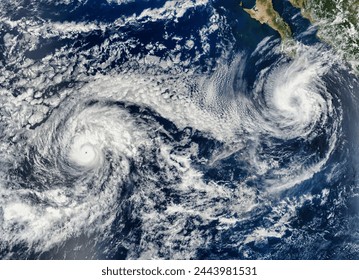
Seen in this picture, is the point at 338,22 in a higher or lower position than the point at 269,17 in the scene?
lower

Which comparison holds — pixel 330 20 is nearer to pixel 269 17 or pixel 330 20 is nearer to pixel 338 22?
pixel 338 22

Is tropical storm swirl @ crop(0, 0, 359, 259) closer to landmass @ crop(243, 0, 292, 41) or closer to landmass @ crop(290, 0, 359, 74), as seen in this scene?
landmass @ crop(243, 0, 292, 41)

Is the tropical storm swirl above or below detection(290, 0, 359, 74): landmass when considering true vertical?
below

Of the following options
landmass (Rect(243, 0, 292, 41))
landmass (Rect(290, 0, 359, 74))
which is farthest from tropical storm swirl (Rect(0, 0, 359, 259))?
landmass (Rect(290, 0, 359, 74))

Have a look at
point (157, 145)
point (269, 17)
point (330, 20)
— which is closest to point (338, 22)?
point (330, 20)

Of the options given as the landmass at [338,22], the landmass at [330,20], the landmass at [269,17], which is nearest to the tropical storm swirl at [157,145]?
the landmass at [269,17]

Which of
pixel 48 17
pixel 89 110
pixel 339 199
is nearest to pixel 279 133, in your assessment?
pixel 339 199

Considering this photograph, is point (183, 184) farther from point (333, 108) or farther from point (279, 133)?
point (333, 108)

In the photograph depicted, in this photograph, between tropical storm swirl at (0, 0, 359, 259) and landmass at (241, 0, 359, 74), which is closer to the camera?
tropical storm swirl at (0, 0, 359, 259)
